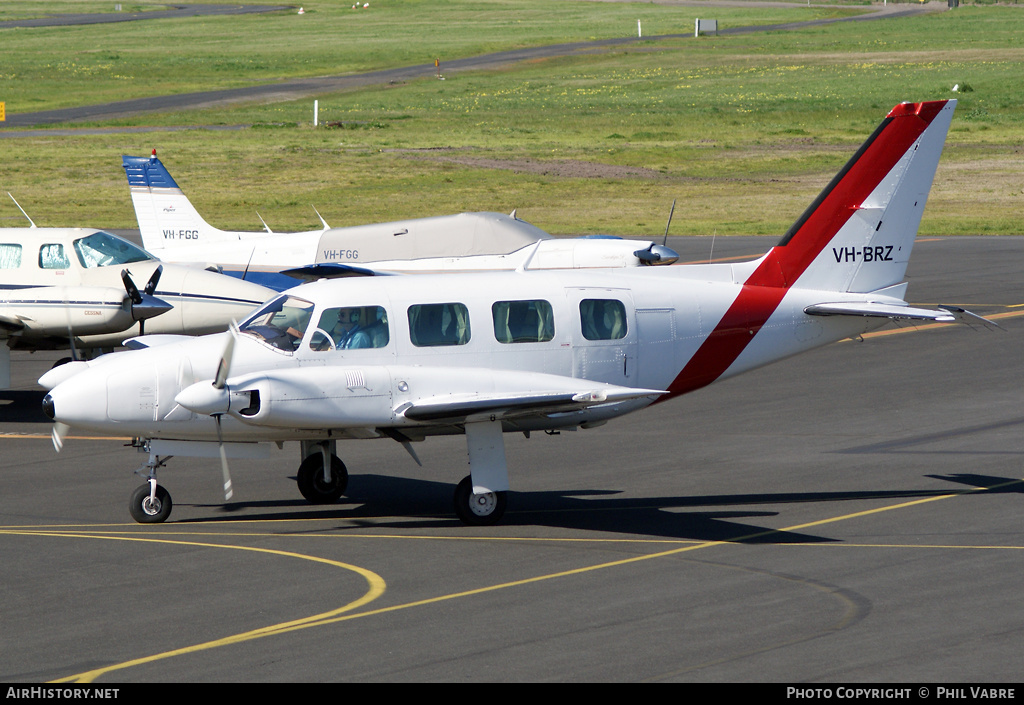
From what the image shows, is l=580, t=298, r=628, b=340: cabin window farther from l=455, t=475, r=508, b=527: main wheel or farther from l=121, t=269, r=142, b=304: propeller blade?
l=121, t=269, r=142, b=304: propeller blade

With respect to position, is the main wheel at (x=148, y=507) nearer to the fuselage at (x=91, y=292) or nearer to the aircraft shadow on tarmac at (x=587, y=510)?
the aircraft shadow on tarmac at (x=587, y=510)

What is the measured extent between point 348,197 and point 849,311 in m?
41.8

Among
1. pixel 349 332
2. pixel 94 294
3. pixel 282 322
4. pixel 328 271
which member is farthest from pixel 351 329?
pixel 328 271

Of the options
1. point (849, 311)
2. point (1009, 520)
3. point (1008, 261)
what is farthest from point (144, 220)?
point (1008, 261)

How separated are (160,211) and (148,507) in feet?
56.2

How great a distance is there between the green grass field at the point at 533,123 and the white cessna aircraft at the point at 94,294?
85.4ft

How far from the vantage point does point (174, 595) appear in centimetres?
1177

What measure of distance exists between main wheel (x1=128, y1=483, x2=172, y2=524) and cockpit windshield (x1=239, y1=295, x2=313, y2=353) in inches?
83.2

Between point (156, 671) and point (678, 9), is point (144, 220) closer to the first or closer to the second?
point (156, 671)

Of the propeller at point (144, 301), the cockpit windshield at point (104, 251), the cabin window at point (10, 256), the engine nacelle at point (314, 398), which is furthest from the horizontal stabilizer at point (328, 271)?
the engine nacelle at point (314, 398)

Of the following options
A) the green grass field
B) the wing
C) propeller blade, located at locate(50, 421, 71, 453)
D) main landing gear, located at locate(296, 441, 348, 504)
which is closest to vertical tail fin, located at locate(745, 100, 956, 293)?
the wing

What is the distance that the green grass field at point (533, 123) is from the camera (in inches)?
2140
